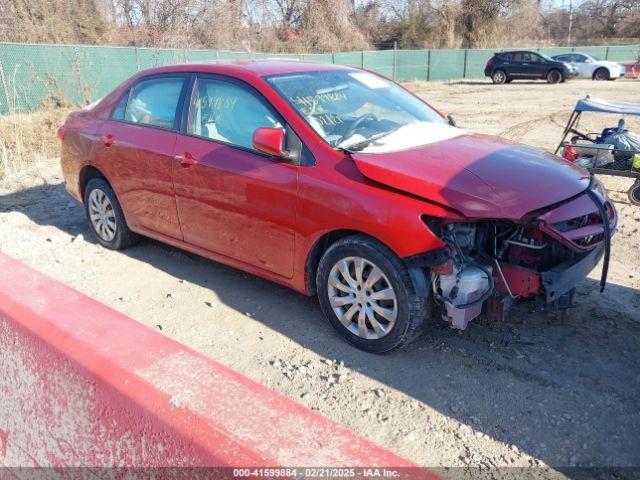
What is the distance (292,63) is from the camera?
4.64 m

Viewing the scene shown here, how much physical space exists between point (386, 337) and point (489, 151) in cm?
148

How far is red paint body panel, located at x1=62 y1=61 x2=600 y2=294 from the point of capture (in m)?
3.23

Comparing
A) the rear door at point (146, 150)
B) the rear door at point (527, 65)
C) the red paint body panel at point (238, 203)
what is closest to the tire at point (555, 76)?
the rear door at point (527, 65)

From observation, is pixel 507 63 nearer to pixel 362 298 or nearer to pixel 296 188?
pixel 296 188

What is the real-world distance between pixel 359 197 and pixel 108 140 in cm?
293

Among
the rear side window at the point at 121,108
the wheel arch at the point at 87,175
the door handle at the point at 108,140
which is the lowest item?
the wheel arch at the point at 87,175

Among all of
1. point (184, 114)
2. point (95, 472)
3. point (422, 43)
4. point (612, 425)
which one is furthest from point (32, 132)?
point (422, 43)

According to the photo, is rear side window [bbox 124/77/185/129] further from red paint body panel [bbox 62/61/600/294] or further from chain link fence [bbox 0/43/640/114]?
chain link fence [bbox 0/43/640/114]

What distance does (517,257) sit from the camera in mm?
3463

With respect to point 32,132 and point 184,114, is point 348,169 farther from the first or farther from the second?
point 32,132

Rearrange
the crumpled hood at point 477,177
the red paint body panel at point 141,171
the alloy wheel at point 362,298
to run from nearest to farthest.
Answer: the crumpled hood at point 477,177
the alloy wheel at point 362,298
the red paint body panel at point 141,171

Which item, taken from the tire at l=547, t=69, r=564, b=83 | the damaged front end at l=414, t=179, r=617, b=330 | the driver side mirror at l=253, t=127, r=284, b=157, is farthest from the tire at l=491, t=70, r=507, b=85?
the driver side mirror at l=253, t=127, r=284, b=157

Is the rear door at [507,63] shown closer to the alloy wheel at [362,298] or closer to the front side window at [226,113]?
the front side window at [226,113]

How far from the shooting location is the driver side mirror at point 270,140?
12.0ft
